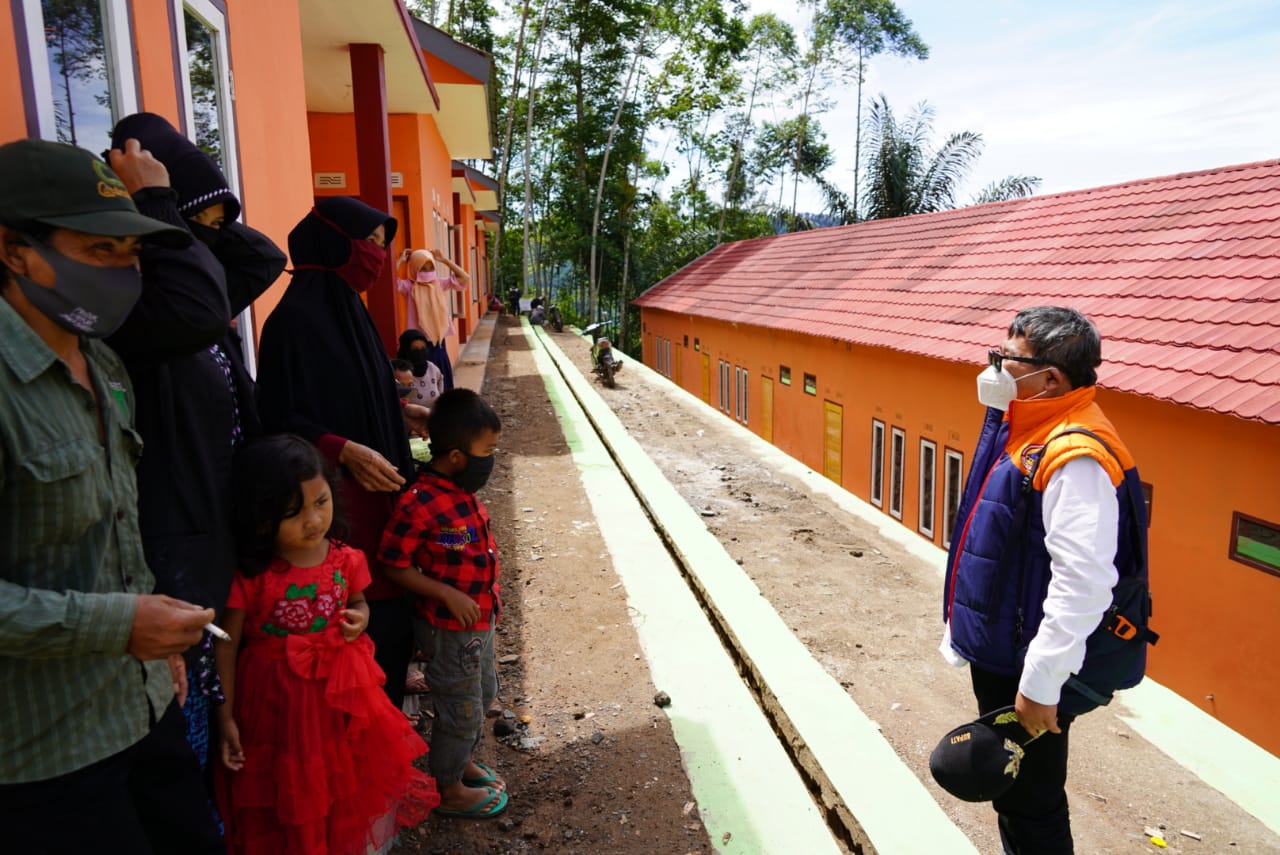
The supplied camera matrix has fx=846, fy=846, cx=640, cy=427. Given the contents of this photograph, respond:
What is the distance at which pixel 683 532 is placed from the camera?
18.4 ft

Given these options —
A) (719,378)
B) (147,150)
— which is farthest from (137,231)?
(719,378)

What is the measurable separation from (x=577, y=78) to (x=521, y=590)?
1254 inches

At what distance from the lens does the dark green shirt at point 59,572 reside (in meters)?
1.33

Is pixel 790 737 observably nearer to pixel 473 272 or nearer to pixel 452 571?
pixel 452 571

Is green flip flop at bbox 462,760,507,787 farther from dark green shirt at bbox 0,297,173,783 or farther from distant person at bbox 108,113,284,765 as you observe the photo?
dark green shirt at bbox 0,297,173,783

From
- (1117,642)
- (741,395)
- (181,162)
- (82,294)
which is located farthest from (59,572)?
(741,395)

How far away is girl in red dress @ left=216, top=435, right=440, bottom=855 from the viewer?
1988 mm

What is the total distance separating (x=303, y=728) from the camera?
2.01 metres

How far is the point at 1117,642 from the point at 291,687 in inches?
84.8

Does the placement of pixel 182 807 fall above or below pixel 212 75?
below

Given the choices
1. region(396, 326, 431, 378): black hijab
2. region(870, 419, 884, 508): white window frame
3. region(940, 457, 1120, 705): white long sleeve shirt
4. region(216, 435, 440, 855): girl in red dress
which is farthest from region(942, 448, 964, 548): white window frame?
region(216, 435, 440, 855): girl in red dress

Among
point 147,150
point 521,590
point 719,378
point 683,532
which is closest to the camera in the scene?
point 147,150

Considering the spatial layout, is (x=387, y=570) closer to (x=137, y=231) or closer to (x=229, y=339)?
(x=229, y=339)

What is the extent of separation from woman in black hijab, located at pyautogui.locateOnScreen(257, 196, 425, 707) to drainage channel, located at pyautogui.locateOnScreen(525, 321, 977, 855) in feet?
3.95
